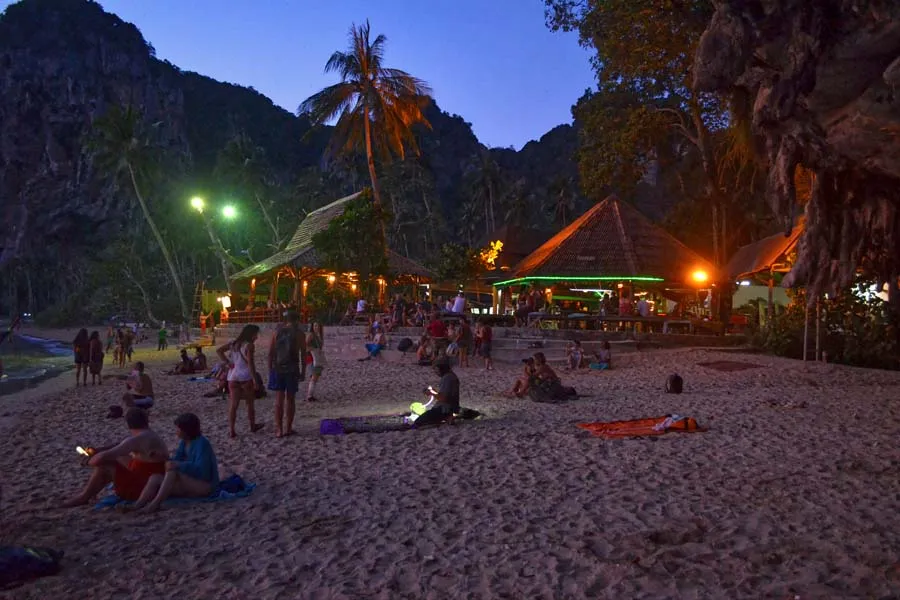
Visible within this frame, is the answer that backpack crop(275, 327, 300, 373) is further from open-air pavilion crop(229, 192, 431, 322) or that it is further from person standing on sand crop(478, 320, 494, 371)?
open-air pavilion crop(229, 192, 431, 322)

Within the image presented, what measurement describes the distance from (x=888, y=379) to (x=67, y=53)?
105305mm

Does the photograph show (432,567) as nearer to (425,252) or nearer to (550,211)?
(425,252)

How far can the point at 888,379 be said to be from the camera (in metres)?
12.2

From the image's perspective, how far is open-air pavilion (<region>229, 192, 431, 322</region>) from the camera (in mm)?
26500

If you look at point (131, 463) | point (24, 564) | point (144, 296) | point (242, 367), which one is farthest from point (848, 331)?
point (144, 296)

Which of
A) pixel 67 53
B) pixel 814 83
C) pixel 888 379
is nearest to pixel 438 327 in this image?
→ pixel 888 379

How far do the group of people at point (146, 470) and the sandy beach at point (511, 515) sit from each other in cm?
18

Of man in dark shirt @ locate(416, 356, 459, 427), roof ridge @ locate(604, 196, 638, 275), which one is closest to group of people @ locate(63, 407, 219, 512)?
man in dark shirt @ locate(416, 356, 459, 427)

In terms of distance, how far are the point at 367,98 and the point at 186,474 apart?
86.8 ft

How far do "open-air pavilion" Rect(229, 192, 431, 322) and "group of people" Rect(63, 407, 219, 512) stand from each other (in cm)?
1959

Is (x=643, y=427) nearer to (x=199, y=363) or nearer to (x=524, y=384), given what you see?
(x=524, y=384)

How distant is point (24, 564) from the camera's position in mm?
4051

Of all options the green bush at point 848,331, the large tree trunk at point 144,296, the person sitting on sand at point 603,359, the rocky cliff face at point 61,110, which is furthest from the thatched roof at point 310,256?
the rocky cliff face at point 61,110

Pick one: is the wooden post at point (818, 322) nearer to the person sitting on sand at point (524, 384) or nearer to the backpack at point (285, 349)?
the person sitting on sand at point (524, 384)
